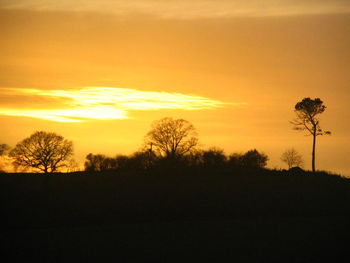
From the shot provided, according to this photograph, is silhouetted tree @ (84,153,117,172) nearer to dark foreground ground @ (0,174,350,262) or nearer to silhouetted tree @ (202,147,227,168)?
silhouetted tree @ (202,147,227,168)

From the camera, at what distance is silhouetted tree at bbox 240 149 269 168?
98075 millimetres

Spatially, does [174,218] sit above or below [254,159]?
below

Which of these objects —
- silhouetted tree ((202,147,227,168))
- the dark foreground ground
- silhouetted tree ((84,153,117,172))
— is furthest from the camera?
silhouetted tree ((84,153,117,172))

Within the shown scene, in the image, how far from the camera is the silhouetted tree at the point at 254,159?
9807 centimetres

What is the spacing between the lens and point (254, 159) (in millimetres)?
108062

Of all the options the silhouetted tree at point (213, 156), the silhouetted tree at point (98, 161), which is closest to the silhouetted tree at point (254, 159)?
the silhouetted tree at point (213, 156)

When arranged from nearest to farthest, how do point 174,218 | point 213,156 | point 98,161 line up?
point 174,218 < point 213,156 < point 98,161

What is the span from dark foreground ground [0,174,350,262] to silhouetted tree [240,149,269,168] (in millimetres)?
21902

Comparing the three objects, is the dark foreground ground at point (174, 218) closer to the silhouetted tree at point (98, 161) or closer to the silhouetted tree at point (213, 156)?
the silhouetted tree at point (213, 156)

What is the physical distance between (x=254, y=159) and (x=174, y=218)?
188 ft

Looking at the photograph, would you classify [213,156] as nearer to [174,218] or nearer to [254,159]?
[254,159]

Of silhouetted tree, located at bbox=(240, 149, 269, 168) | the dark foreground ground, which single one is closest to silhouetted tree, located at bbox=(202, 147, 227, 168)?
silhouetted tree, located at bbox=(240, 149, 269, 168)

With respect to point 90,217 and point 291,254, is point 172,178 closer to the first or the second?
point 90,217

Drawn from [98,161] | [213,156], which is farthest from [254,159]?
[98,161]
